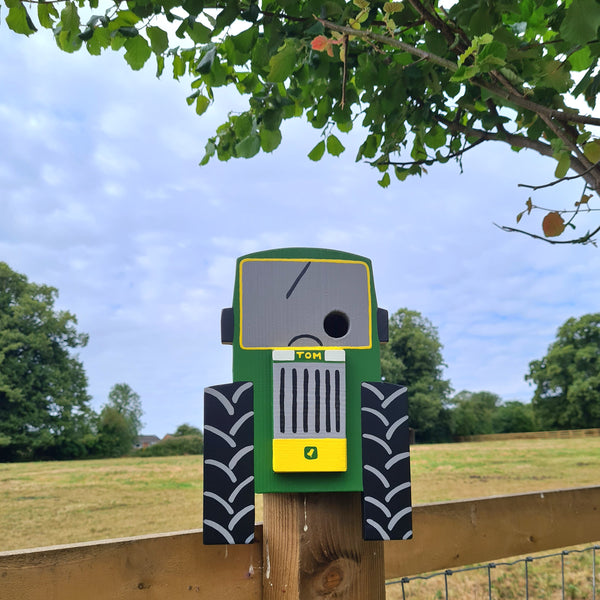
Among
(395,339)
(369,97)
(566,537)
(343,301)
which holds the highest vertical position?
(395,339)

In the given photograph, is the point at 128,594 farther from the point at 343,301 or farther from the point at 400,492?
the point at 343,301

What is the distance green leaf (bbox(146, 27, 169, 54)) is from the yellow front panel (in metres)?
1.25

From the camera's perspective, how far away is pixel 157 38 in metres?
1.61

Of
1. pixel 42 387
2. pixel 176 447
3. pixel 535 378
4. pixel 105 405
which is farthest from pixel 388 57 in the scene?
pixel 535 378

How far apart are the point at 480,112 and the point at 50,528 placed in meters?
7.58

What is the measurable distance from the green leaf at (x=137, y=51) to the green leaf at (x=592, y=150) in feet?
4.69

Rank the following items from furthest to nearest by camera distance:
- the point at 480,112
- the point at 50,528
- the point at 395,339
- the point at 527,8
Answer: the point at 395,339 → the point at 50,528 → the point at 480,112 → the point at 527,8

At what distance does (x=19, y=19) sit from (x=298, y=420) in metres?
1.43

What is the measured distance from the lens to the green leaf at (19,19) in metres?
1.53

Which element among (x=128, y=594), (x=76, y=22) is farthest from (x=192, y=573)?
(x=76, y=22)

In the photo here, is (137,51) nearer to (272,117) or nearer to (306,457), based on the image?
(272,117)

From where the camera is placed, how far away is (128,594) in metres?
1.24

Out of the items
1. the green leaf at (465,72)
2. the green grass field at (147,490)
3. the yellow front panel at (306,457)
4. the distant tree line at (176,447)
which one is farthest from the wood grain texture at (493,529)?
the distant tree line at (176,447)

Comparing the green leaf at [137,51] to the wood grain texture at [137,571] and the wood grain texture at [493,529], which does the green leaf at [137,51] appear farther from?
the wood grain texture at [493,529]
